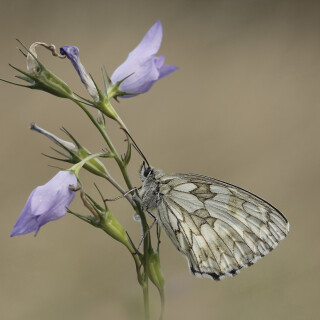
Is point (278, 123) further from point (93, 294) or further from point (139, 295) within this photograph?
point (139, 295)

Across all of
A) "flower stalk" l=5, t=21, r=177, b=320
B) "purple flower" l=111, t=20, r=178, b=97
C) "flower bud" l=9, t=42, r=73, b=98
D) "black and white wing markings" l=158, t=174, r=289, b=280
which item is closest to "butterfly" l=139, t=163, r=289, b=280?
"black and white wing markings" l=158, t=174, r=289, b=280

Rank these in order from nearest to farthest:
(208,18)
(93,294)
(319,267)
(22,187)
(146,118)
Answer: (93,294), (319,267), (22,187), (146,118), (208,18)

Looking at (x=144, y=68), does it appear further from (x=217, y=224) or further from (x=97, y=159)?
(x=217, y=224)

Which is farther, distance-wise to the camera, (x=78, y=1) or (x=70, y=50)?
(x=78, y=1)

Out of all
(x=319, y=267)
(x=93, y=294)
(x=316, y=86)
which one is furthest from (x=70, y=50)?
(x=316, y=86)

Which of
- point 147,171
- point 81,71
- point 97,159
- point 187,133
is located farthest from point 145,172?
point 187,133

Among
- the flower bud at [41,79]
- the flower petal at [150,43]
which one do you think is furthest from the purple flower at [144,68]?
the flower bud at [41,79]
